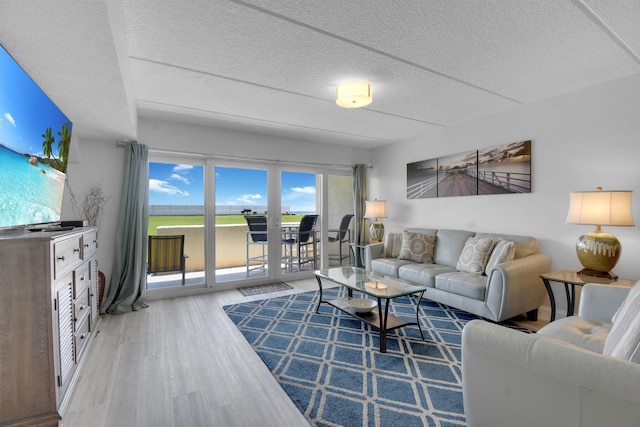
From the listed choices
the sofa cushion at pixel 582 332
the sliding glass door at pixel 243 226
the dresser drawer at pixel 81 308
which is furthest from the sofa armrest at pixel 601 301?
the sliding glass door at pixel 243 226

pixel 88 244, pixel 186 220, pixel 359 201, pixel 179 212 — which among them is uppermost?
pixel 359 201

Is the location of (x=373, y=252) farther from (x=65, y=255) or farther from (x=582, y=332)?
(x=65, y=255)

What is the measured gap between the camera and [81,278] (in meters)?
2.20

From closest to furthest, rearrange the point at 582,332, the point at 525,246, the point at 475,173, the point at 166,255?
the point at 582,332, the point at 525,246, the point at 475,173, the point at 166,255

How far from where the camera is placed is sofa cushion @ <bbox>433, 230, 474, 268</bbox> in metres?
3.71

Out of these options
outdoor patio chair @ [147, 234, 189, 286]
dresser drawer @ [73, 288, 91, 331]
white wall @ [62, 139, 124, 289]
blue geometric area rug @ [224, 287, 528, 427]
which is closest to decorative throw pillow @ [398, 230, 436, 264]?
blue geometric area rug @ [224, 287, 528, 427]

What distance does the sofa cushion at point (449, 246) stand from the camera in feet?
12.2

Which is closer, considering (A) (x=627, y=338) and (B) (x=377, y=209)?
(A) (x=627, y=338)

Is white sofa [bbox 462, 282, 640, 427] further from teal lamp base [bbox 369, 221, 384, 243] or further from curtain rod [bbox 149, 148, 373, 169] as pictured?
curtain rod [bbox 149, 148, 373, 169]

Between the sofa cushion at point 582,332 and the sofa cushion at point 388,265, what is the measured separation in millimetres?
2052

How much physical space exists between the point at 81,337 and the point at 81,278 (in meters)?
0.44

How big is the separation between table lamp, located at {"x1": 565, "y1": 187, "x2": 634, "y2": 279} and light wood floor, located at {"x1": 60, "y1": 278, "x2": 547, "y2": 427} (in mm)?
827

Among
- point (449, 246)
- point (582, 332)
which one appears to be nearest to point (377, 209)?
point (449, 246)

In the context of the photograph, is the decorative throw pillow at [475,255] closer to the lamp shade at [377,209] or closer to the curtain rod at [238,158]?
the lamp shade at [377,209]
